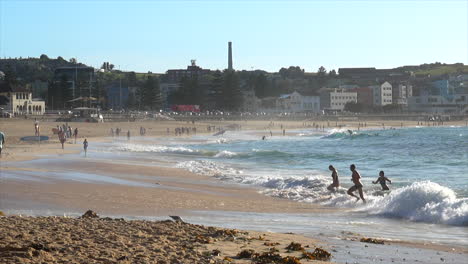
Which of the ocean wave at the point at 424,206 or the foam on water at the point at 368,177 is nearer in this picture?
the ocean wave at the point at 424,206

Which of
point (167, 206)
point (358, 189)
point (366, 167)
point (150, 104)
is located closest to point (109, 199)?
point (167, 206)

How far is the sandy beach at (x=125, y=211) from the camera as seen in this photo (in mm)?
7832

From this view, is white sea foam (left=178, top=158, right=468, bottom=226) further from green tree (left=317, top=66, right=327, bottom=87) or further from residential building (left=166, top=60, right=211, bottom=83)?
green tree (left=317, top=66, right=327, bottom=87)

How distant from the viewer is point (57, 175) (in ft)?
69.4

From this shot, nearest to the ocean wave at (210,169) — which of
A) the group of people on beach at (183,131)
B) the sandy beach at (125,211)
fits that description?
the sandy beach at (125,211)

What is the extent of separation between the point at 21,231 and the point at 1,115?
2636 inches

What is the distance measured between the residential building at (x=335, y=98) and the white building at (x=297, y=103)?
1263 millimetres

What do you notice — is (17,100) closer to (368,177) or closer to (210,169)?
(210,169)

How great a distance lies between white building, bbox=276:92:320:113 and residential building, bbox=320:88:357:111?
4.14 feet

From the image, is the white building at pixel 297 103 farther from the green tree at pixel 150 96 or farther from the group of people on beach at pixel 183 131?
the group of people on beach at pixel 183 131

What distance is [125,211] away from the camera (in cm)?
1340

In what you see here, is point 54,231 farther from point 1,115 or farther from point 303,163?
point 1,115

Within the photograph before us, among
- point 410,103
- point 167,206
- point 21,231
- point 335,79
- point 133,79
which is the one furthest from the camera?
point 335,79

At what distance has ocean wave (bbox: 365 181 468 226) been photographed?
13.3 metres
